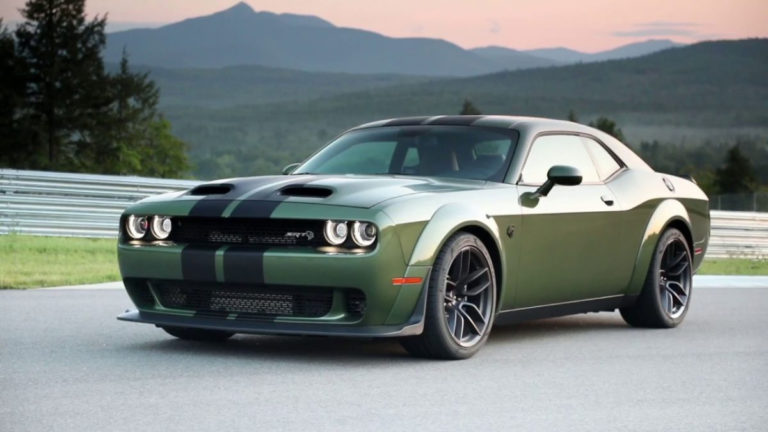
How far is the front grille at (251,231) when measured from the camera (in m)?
6.96

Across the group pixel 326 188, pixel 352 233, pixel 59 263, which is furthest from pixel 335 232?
pixel 59 263

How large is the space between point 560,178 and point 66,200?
497 inches

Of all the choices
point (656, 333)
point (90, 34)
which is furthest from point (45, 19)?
point (656, 333)

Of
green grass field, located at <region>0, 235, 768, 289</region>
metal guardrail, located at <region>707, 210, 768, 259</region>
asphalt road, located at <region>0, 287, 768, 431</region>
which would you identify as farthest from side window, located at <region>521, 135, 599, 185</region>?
metal guardrail, located at <region>707, 210, 768, 259</region>

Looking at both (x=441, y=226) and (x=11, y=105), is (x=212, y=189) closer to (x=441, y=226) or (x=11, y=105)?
(x=441, y=226)

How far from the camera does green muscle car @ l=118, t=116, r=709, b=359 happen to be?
6.93m

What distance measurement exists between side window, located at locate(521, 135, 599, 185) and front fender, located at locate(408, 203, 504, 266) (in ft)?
2.96

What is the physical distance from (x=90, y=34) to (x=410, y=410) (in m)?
87.7

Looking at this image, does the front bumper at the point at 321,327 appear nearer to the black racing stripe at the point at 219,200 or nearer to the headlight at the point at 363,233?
the headlight at the point at 363,233

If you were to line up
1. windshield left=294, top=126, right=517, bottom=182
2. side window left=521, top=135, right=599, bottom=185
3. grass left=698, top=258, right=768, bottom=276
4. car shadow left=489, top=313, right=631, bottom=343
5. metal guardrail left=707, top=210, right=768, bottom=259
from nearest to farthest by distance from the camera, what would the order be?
windshield left=294, top=126, right=517, bottom=182
side window left=521, top=135, right=599, bottom=185
car shadow left=489, top=313, right=631, bottom=343
grass left=698, top=258, right=768, bottom=276
metal guardrail left=707, top=210, right=768, bottom=259

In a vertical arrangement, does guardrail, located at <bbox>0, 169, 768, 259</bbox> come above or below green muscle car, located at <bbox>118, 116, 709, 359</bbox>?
below

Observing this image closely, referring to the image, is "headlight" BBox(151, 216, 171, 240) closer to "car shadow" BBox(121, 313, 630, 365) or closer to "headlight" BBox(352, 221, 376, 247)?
"car shadow" BBox(121, 313, 630, 365)

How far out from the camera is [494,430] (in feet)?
17.1

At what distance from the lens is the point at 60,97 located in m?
84.2
